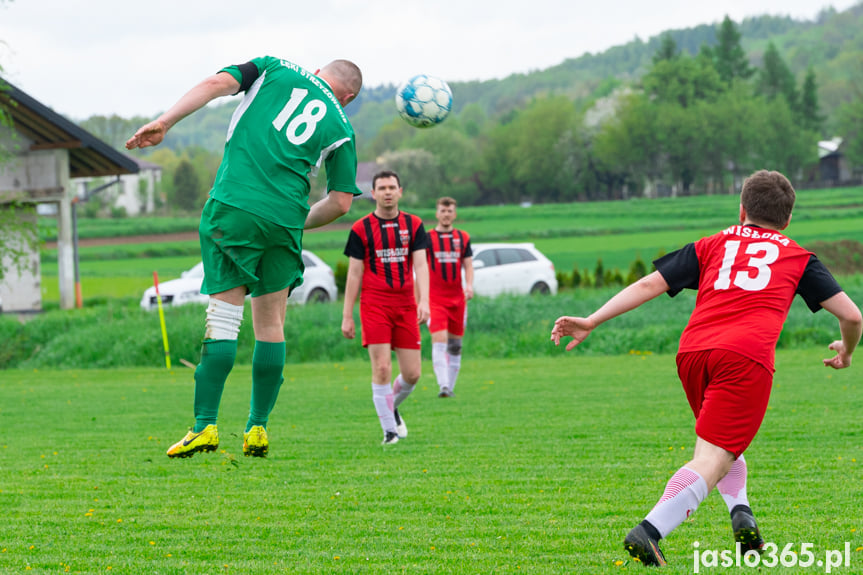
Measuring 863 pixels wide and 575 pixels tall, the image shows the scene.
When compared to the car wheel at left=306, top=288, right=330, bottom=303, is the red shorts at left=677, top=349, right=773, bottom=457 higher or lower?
higher

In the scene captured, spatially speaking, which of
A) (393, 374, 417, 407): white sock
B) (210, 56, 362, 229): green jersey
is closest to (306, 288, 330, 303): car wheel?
(393, 374, 417, 407): white sock

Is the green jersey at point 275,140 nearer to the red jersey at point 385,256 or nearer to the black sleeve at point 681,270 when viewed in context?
the black sleeve at point 681,270

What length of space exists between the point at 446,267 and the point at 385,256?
365 cm

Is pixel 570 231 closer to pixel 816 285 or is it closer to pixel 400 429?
pixel 400 429

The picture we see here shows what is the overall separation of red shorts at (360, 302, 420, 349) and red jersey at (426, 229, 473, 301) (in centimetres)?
347

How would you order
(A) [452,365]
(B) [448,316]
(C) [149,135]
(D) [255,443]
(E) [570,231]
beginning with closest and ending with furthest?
1. (C) [149,135]
2. (D) [255,443]
3. (B) [448,316]
4. (A) [452,365]
5. (E) [570,231]

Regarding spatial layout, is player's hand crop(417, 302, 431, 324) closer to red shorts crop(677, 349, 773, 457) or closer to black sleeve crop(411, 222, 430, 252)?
black sleeve crop(411, 222, 430, 252)

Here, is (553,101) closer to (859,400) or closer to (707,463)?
(859,400)

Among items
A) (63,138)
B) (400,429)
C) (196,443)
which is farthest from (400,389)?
(63,138)

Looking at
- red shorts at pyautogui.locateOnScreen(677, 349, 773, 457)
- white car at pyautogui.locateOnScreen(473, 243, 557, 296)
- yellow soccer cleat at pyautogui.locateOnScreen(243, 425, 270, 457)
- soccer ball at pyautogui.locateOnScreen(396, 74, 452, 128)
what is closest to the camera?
red shorts at pyautogui.locateOnScreen(677, 349, 773, 457)

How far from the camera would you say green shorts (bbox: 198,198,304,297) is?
452 cm

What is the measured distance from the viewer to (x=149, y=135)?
13.5ft

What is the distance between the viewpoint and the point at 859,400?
11.0m

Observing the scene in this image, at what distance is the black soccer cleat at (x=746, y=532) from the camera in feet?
14.7
